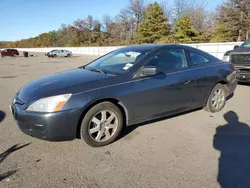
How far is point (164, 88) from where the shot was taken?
3824 millimetres

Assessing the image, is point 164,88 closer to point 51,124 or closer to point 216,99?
point 216,99

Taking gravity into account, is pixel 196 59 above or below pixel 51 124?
above

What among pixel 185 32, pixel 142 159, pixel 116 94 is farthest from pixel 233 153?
pixel 185 32

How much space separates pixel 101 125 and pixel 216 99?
2.84 metres

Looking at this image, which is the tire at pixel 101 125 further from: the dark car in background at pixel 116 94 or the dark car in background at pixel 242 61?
the dark car in background at pixel 242 61

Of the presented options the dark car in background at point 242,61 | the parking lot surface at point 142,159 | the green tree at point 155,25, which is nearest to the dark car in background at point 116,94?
the parking lot surface at point 142,159

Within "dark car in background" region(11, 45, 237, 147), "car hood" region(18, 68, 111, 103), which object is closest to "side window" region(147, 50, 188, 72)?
"dark car in background" region(11, 45, 237, 147)

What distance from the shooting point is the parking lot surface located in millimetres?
2574

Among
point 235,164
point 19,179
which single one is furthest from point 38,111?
point 235,164

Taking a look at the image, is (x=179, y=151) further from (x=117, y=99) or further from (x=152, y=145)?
(x=117, y=99)

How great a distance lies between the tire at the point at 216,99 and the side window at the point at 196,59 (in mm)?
630

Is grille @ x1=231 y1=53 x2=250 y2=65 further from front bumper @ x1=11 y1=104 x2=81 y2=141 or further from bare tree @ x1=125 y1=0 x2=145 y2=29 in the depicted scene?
bare tree @ x1=125 y1=0 x2=145 y2=29

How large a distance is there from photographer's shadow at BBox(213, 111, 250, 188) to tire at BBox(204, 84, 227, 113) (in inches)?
18.2

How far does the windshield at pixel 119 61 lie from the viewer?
12.5ft
